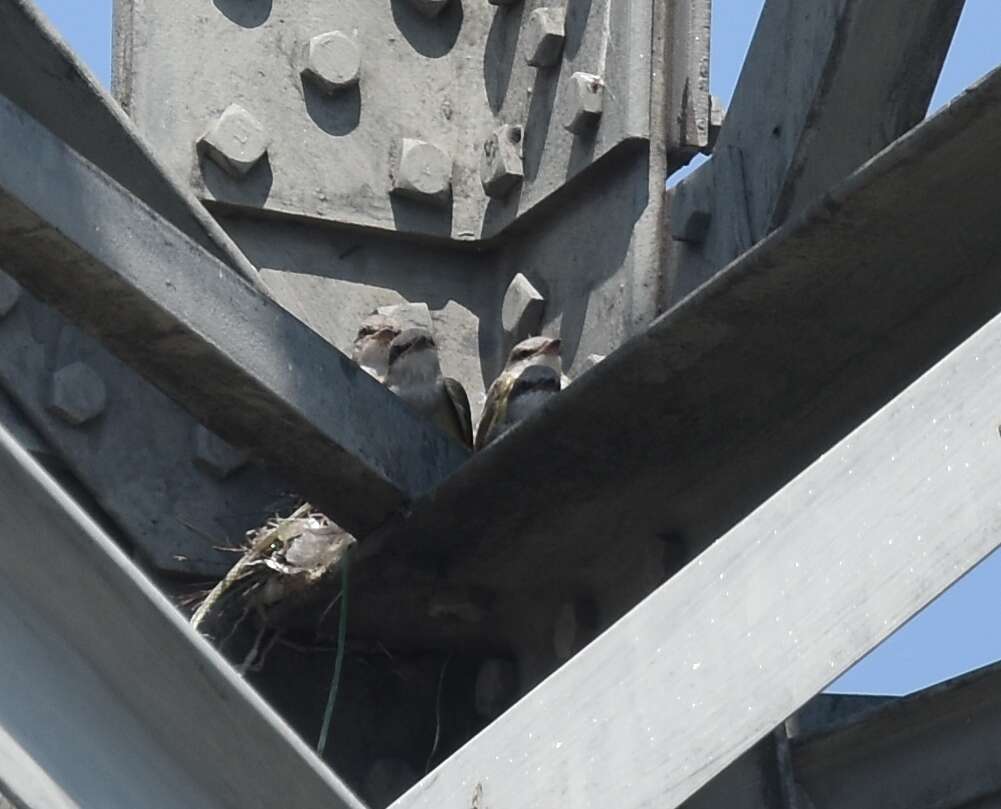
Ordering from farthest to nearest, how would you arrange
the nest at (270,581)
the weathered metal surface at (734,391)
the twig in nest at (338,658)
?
the nest at (270,581), the twig in nest at (338,658), the weathered metal surface at (734,391)

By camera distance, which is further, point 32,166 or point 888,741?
point 888,741

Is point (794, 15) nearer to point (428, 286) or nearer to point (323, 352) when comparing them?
point (323, 352)

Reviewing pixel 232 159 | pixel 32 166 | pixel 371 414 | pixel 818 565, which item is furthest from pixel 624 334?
pixel 818 565

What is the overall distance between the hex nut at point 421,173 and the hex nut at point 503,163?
3.0 inches

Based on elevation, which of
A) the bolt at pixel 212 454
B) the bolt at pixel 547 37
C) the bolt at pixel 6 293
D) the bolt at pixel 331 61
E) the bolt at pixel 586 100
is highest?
the bolt at pixel 6 293

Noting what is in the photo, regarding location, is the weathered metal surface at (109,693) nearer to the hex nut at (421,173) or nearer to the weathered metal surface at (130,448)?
the weathered metal surface at (130,448)

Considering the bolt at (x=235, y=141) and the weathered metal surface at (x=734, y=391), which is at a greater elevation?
the bolt at (x=235, y=141)

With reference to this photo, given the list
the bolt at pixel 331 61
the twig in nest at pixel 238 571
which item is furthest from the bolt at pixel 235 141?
the twig in nest at pixel 238 571

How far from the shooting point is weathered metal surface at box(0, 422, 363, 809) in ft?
6.10

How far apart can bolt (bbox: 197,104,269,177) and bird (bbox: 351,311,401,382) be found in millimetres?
364

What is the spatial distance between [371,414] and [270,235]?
0.85 m

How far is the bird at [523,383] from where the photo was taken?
4414mm

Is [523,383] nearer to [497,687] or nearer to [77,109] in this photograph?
[497,687]

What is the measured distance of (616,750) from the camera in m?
1.95
